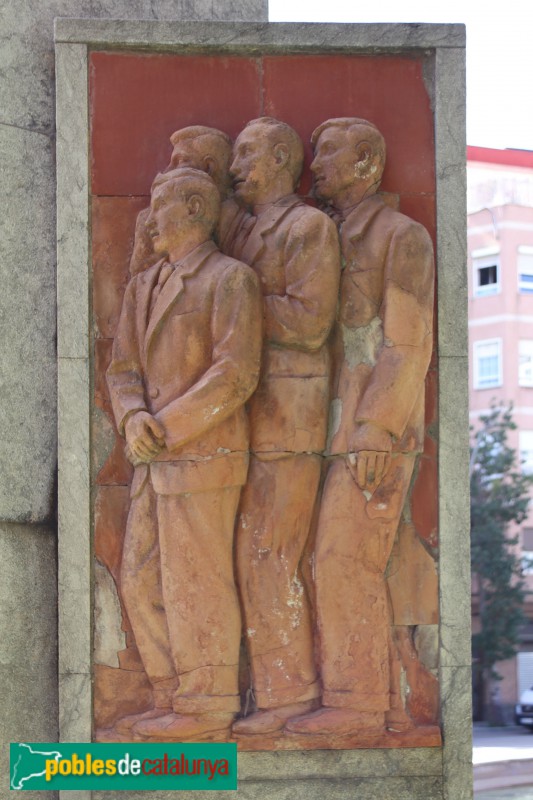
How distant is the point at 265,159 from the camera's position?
8234 millimetres

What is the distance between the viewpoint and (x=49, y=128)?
8.75 m

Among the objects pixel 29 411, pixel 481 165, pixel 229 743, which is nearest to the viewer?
pixel 229 743

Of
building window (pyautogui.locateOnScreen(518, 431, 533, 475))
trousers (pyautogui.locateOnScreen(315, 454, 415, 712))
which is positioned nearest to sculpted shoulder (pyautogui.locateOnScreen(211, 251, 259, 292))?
trousers (pyautogui.locateOnScreen(315, 454, 415, 712))

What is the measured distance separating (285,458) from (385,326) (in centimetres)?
90

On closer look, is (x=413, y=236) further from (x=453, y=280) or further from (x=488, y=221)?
(x=488, y=221)

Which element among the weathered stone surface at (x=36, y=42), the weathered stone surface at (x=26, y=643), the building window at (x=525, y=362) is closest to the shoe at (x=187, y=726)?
the weathered stone surface at (x=26, y=643)

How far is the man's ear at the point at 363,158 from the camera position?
27.1ft

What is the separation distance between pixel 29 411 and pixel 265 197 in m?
1.82

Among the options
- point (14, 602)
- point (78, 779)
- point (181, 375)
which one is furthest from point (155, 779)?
point (181, 375)

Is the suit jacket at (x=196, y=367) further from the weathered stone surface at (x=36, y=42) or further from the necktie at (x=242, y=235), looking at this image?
the weathered stone surface at (x=36, y=42)

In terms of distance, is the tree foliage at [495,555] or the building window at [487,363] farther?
the building window at [487,363]

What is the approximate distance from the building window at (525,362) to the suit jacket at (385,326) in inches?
1091

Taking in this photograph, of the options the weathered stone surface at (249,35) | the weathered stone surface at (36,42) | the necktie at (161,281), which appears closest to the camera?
the necktie at (161,281)

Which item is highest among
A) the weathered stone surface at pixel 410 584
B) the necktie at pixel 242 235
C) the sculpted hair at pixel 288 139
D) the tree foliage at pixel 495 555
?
the sculpted hair at pixel 288 139
